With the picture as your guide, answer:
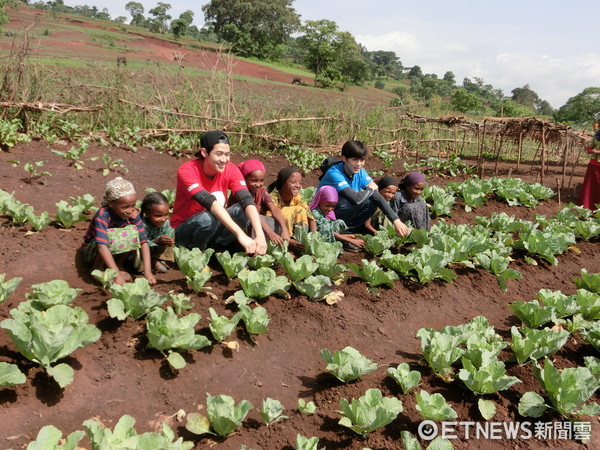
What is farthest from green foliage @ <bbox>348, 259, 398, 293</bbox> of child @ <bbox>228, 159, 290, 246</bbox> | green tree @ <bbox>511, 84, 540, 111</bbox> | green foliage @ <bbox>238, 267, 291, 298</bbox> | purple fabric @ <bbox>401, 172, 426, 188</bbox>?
green tree @ <bbox>511, 84, 540, 111</bbox>

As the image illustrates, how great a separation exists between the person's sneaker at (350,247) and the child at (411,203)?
28.9 inches

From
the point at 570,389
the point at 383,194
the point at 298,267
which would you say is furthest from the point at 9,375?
the point at 383,194

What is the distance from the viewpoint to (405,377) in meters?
2.76

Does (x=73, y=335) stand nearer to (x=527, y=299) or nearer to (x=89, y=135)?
(x=527, y=299)

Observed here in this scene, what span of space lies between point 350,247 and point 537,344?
7.16ft

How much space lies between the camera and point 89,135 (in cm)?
747

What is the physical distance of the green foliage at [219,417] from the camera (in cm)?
225

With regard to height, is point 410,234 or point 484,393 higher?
point 410,234

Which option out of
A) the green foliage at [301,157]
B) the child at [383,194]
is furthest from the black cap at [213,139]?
the green foliage at [301,157]

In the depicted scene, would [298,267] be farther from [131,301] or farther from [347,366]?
[131,301]

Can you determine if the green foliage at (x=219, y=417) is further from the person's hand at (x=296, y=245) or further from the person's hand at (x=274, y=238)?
the person's hand at (x=296, y=245)

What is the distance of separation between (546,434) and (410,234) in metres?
2.62

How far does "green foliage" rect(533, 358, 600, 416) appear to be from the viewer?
8.55 ft

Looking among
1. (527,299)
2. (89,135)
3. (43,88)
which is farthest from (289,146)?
(527,299)
